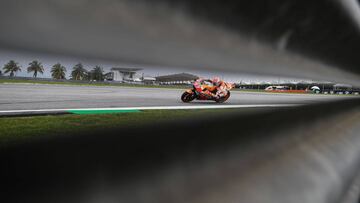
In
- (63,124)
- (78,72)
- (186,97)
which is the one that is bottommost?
(63,124)

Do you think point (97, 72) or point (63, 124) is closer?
point (97, 72)

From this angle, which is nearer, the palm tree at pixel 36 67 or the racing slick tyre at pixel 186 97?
the palm tree at pixel 36 67

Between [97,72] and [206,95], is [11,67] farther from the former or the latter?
[206,95]

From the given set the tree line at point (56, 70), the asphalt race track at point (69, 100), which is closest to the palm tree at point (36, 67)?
the tree line at point (56, 70)

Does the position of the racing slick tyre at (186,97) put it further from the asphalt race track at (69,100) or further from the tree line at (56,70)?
the tree line at (56,70)

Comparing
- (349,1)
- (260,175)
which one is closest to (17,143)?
(260,175)

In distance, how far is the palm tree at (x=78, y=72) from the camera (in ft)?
0.97

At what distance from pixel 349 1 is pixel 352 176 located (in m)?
0.47

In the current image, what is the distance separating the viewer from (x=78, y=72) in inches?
13.0

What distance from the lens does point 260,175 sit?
0.44 meters

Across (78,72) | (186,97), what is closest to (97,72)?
(78,72)

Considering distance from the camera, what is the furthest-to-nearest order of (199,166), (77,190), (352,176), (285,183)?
(352,176)
(285,183)
(199,166)
(77,190)

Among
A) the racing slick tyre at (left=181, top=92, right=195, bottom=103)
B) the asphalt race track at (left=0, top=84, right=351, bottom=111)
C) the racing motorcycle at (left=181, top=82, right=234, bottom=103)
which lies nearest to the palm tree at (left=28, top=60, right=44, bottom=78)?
the asphalt race track at (left=0, top=84, right=351, bottom=111)

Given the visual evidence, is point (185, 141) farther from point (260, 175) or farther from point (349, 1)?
point (349, 1)
